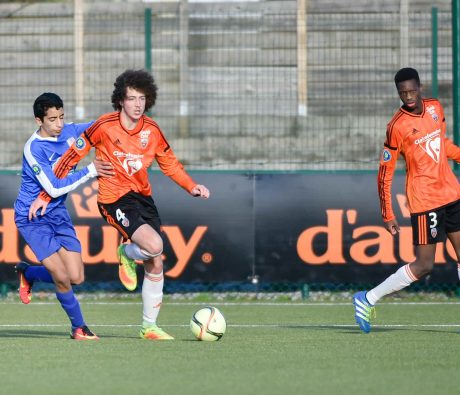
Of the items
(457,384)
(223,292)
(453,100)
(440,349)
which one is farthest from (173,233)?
(457,384)

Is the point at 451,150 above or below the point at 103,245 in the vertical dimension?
above

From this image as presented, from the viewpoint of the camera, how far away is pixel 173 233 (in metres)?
14.5

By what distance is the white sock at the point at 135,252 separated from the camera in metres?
9.48

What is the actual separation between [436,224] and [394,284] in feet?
2.10

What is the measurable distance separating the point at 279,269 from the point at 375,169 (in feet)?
6.82

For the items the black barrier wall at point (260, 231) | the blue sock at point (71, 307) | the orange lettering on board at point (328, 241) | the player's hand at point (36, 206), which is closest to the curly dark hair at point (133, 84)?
the player's hand at point (36, 206)

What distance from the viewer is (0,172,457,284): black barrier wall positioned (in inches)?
567

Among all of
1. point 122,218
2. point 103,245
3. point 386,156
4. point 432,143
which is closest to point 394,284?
point 386,156

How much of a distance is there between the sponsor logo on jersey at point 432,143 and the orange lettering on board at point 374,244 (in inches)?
168

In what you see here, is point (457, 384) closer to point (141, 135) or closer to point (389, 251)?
point (141, 135)

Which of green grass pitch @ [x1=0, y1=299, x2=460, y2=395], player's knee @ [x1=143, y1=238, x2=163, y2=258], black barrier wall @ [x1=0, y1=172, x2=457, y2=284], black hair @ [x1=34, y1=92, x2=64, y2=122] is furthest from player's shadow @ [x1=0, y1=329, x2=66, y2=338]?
black barrier wall @ [x1=0, y1=172, x2=457, y2=284]

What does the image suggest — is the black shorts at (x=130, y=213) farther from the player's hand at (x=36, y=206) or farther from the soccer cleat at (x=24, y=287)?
the soccer cleat at (x=24, y=287)

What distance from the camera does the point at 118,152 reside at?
31.7 feet

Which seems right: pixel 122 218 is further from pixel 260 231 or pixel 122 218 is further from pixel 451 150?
pixel 260 231
